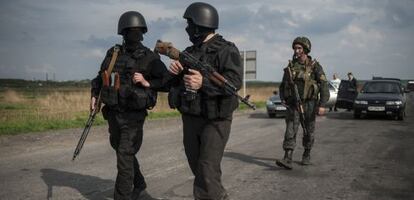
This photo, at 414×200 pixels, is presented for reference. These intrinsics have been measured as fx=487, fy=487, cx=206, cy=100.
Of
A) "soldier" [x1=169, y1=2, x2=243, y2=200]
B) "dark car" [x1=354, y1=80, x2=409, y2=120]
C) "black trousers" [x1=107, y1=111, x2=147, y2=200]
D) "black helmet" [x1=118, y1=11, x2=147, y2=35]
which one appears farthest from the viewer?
"dark car" [x1=354, y1=80, x2=409, y2=120]

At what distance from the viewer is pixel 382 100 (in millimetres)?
17938

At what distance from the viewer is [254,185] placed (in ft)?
21.1

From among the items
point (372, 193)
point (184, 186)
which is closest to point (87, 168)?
point (184, 186)

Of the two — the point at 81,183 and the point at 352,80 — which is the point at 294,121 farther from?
the point at 352,80

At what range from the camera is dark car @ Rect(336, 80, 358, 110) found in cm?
2092

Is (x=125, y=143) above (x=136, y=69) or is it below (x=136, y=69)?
below

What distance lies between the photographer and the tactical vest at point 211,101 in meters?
4.02

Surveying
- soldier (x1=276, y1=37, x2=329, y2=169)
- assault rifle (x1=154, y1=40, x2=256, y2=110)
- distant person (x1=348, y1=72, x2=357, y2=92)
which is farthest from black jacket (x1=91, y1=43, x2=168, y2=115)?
distant person (x1=348, y1=72, x2=357, y2=92)

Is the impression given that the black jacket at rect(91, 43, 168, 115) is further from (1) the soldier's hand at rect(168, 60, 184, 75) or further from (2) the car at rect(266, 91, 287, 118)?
(2) the car at rect(266, 91, 287, 118)

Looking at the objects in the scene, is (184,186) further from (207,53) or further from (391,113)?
(391,113)

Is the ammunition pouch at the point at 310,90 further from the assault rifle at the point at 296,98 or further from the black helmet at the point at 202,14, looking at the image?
the black helmet at the point at 202,14

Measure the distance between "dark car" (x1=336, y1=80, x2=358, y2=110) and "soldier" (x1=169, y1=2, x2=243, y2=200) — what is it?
58.1 feet

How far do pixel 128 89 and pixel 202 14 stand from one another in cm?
135

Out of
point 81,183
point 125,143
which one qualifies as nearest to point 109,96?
point 125,143
